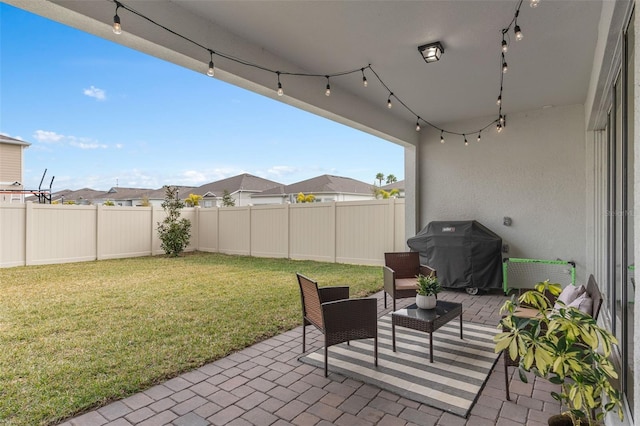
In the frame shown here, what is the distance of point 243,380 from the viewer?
283 centimetres

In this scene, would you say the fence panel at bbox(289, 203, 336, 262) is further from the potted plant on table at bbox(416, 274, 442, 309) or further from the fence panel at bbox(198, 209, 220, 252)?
the potted plant on table at bbox(416, 274, 442, 309)

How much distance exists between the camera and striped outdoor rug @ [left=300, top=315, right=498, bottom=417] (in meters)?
2.55

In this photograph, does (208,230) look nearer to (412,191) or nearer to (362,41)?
(412,191)

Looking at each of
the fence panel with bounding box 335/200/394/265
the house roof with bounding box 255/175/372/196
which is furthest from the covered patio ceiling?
the house roof with bounding box 255/175/372/196

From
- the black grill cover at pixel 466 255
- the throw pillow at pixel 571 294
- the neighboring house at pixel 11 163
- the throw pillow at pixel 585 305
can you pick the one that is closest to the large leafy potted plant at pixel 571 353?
the throw pillow at pixel 585 305

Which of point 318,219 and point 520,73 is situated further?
point 318,219

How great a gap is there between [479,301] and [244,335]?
12.5ft

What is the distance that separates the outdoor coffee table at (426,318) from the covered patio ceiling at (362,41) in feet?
9.26

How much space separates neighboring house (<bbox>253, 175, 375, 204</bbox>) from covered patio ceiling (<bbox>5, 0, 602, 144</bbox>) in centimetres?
1524

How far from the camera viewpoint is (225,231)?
39.1 feet

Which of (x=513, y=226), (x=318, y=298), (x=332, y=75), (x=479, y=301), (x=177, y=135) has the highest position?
(x=177, y=135)

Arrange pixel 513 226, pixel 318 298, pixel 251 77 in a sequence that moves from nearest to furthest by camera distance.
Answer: pixel 318 298 < pixel 251 77 < pixel 513 226

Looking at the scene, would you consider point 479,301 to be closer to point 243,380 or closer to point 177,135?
point 243,380

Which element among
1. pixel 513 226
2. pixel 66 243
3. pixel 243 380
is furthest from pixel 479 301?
pixel 66 243
